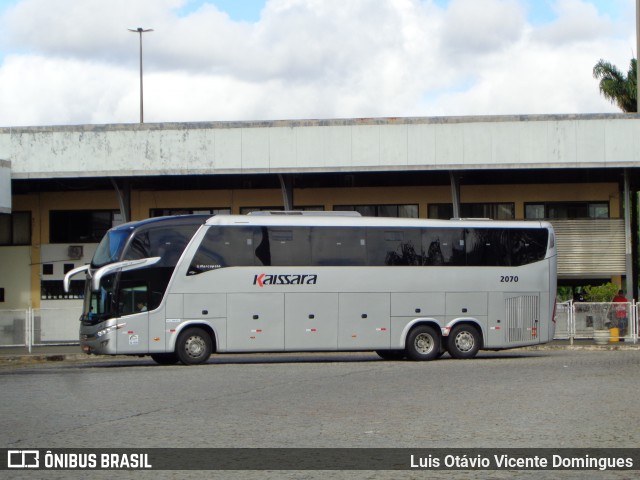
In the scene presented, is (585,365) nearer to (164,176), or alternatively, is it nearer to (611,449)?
(611,449)

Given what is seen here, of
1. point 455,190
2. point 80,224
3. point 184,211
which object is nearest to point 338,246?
point 455,190

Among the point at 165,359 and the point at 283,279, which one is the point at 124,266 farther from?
the point at 283,279

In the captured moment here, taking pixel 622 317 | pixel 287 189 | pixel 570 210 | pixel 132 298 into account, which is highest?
pixel 287 189

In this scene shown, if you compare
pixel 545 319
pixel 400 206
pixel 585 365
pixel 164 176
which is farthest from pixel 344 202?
pixel 585 365

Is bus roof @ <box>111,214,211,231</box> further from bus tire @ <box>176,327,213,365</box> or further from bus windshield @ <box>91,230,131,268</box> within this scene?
bus tire @ <box>176,327,213,365</box>

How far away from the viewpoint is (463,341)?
2900cm

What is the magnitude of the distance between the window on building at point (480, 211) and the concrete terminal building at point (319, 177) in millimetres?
48

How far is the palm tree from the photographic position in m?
62.5

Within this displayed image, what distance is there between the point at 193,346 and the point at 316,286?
3.39m

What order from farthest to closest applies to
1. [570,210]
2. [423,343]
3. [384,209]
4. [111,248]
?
[384,209]
[570,210]
[423,343]
[111,248]

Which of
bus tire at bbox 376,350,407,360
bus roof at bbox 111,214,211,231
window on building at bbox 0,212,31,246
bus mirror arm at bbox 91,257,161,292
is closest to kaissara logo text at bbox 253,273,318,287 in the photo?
bus roof at bbox 111,214,211,231

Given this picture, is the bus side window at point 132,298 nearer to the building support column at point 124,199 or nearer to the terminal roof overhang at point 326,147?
the terminal roof overhang at point 326,147

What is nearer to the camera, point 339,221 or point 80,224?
point 339,221

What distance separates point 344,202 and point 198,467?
1189 inches
